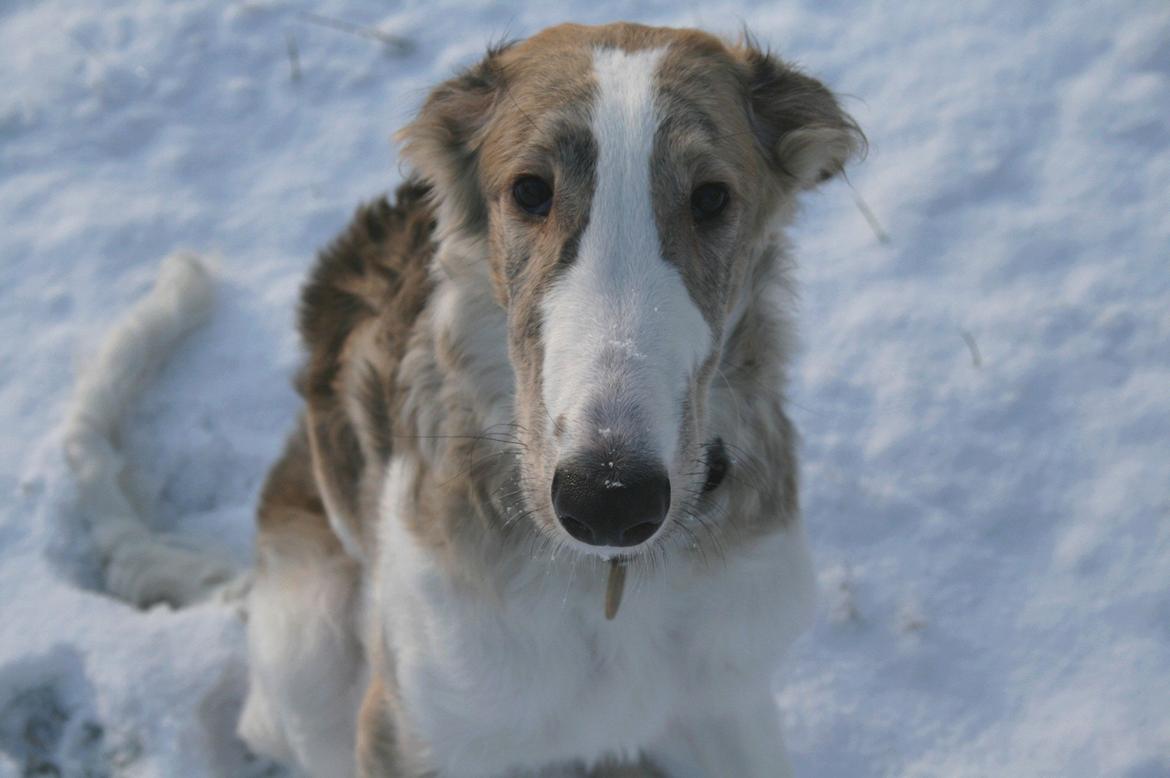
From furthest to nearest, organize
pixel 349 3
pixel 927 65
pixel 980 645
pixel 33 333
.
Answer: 1. pixel 349 3
2. pixel 927 65
3. pixel 33 333
4. pixel 980 645

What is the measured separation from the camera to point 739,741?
117 inches

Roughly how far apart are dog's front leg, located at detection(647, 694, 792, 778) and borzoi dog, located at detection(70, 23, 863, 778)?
10mm

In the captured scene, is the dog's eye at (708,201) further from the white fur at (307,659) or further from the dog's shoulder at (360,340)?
the white fur at (307,659)

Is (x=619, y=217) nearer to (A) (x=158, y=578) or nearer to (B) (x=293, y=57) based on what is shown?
(A) (x=158, y=578)

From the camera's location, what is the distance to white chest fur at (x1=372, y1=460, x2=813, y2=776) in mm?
2566

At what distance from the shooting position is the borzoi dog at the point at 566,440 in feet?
6.93

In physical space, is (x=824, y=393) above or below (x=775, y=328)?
below

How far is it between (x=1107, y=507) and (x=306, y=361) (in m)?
2.50

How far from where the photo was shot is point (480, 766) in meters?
2.69

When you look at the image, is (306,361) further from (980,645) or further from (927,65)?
(927,65)

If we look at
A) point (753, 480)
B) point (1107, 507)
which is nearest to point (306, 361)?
point (753, 480)

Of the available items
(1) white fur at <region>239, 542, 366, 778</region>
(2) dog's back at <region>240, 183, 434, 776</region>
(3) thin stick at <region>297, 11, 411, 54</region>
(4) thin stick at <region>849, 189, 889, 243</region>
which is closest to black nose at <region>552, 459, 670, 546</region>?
(2) dog's back at <region>240, 183, 434, 776</region>

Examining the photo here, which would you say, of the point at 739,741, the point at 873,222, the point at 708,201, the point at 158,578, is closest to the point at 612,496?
the point at 708,201

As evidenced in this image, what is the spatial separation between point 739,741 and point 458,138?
5.58 feet
